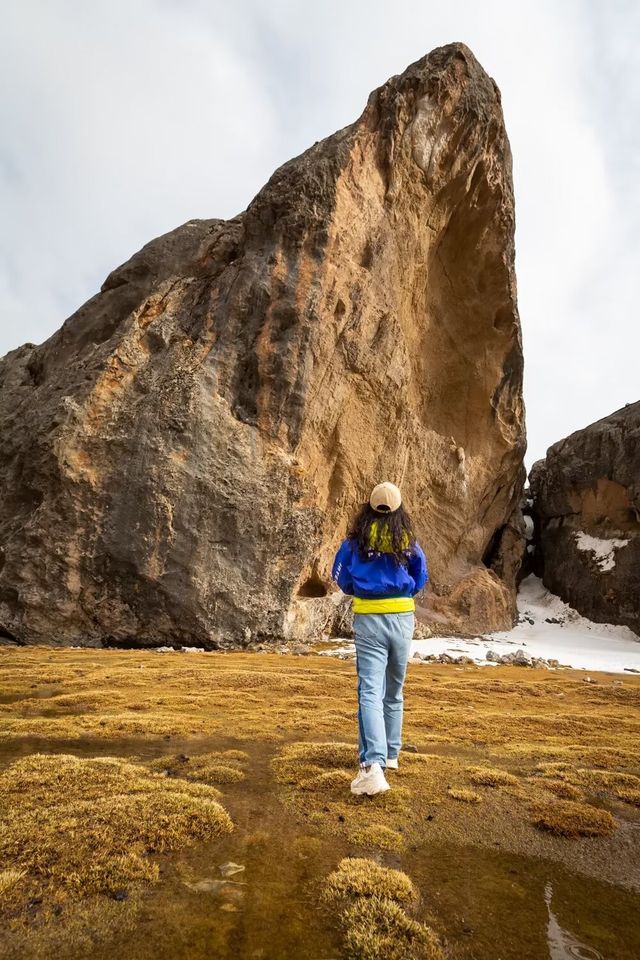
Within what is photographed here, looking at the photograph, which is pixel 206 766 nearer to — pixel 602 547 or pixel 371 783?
pixel 371 783

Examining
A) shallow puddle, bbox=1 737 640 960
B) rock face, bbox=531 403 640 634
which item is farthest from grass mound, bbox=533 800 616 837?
rock face, bbox=531 403 640 634

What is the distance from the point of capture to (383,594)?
542cm

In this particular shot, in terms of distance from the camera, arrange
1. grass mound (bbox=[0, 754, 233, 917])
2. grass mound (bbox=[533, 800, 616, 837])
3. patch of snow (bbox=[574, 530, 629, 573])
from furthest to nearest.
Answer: patch of snow (bbox=[574, 530, 629, 573]), grass mound (bbox=[533, 800, 616, 837]), grass mound (bbox=[0, 754, 233, 917])

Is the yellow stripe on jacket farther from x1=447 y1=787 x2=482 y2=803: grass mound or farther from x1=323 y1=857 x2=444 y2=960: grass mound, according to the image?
x1=323 y1=857 x2=444 y2=960: grass mound

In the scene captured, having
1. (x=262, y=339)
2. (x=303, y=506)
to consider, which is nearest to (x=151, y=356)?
(x=262, y=339)

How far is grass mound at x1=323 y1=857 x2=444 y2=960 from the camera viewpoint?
2623 mm

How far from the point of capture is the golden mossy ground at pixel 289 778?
336 centimetres

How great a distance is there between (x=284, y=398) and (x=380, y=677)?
17377 millimetres

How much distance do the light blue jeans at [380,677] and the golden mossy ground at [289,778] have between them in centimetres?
36

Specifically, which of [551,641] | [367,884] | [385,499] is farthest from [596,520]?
[367,884]

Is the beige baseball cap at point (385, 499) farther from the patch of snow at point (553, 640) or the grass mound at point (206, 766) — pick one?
the patch of snow at point (553, 640)

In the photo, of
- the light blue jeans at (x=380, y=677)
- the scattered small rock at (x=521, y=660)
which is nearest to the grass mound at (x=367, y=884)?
the light blue jeans at (x=380, y=677)

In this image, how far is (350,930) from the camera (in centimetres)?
276

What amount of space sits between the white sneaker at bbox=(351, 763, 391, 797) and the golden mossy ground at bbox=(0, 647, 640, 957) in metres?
0.09
